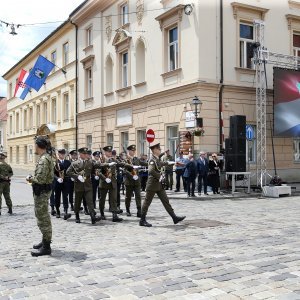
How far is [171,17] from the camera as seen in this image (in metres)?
19.6

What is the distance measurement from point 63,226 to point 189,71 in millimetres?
10692

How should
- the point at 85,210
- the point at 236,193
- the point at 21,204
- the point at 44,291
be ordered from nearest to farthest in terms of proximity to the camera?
the point at 44,291 < the point at 85,210 < the point at 21,204 < the point at 236,193

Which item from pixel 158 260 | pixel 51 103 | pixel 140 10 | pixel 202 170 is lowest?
pixel 158 260

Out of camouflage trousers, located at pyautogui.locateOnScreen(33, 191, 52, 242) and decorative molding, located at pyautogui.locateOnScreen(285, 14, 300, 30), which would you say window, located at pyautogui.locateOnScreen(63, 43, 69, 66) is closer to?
decorative molding, located at pyautogui.locateOnScreen(285, 14, 300, 30)

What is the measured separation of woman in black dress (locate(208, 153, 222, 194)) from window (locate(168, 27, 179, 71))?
532 cm

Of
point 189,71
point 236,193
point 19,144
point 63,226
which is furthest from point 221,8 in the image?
point 19,144

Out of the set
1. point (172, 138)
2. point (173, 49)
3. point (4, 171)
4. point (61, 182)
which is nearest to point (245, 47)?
point (173, 49)

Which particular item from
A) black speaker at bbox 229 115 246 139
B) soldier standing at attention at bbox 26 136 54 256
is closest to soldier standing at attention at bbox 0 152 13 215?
soldier standing at attention at bbox 26 136 54 256

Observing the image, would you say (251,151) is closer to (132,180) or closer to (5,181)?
(132,180)

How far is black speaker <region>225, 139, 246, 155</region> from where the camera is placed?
16375 mm

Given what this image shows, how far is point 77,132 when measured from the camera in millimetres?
30312

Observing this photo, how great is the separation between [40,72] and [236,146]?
1505 cm

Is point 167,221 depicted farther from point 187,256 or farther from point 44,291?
point 44,291

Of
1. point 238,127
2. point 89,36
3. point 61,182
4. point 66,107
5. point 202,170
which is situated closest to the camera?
point 61,182
